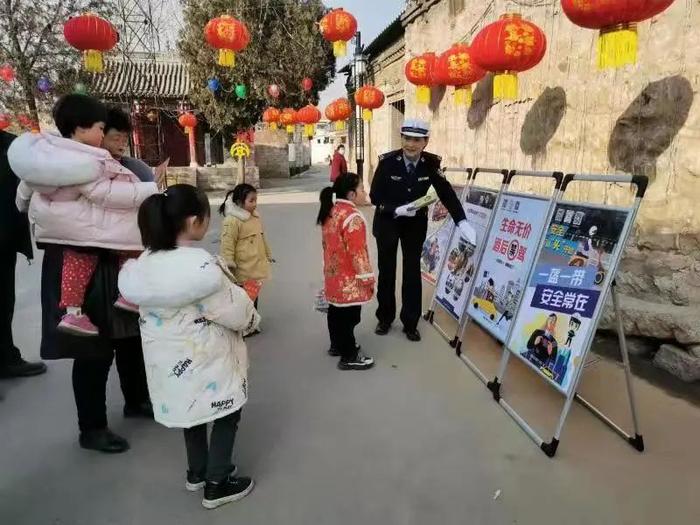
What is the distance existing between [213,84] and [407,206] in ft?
45.4

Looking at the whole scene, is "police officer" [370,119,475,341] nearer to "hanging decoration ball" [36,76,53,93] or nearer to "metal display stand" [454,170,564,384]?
"metal display stand" [454,170,564,384]

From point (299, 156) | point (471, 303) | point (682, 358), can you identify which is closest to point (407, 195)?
point (471, 303)

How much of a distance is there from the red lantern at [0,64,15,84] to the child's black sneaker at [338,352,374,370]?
11299 millimetres

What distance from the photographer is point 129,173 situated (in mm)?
2225

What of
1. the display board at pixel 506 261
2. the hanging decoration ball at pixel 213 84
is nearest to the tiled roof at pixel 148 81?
the hanging decoration ball at pixel 213 84

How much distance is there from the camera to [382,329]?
13.5ft

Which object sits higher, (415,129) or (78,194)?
(415,129)

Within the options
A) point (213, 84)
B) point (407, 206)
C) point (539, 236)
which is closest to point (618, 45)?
point (539, 236)

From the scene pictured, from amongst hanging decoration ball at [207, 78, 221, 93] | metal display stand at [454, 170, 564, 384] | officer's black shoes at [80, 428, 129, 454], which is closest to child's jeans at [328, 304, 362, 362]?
metal display stand at [454, 170, 564, 384]

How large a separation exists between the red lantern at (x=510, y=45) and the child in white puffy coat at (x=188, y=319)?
3.14m

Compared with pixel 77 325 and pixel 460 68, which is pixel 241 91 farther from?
pixel 77 325

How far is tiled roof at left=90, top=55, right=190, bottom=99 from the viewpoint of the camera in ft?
56.8

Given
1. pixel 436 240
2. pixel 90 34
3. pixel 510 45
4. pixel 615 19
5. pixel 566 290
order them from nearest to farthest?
1. pixel 566 290
2. pixel 615 19
3. pixel 510 45
4. pixel 436 240
5. pixel 90 34

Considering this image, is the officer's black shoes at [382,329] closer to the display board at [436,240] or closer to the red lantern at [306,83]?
the display board at [436,240]
